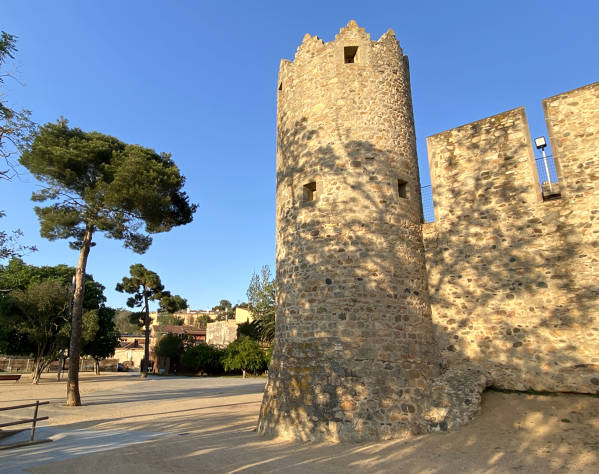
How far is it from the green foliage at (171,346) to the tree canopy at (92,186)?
22.0 meters

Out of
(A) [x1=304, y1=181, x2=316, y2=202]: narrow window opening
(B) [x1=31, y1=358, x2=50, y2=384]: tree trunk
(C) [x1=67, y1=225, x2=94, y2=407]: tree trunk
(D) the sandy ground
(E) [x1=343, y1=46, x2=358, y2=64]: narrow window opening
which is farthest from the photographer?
(B) [x1=31, y1=358, x2=50, y2=384]: tree trunk

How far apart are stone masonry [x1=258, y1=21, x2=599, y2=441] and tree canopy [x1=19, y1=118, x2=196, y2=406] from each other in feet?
24.7

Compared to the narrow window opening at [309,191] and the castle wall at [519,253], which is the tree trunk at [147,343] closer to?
the narrow window opening at [309,191]

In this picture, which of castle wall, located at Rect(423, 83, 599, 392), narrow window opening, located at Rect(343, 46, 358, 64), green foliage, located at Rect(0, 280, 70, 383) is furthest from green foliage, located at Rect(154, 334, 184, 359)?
narrow window opening, located at Rect(343, 46, 358, 64)

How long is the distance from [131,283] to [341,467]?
101ft

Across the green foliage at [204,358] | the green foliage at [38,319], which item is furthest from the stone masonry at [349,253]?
the green foliage at [204,358]

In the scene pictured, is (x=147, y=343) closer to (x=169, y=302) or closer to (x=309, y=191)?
(x=169, y=302)

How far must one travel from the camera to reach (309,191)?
9.51 metres

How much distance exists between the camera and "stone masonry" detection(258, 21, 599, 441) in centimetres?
752

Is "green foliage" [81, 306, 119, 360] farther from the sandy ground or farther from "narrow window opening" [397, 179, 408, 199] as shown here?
"narrow window opening" [397, 179, 408, 199]

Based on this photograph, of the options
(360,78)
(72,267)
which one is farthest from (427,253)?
(72,267)

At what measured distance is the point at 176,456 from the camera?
6883 millimetres

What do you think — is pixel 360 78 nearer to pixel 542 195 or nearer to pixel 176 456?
pixel 542 195

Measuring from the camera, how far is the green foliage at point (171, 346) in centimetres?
3634
